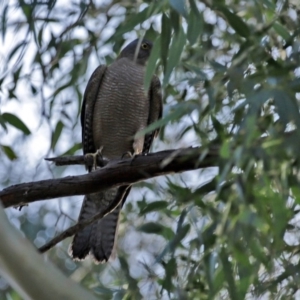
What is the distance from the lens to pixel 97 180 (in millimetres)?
2639

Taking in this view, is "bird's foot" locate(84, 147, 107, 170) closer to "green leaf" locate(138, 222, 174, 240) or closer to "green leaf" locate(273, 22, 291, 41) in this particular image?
"green leaf" locate(138, 222, 174, 240)

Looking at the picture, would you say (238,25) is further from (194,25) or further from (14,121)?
(14,121)

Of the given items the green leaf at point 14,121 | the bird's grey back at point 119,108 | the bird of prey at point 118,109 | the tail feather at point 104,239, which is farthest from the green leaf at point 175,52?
the bird's grey back at point 119,108

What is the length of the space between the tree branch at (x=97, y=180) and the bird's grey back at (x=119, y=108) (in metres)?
1.45

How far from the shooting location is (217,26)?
3023 millimetres

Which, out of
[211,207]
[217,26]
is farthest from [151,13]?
[217,26]

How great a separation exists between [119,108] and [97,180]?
1.53 metres

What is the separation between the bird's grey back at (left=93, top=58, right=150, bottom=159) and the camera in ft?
13.5

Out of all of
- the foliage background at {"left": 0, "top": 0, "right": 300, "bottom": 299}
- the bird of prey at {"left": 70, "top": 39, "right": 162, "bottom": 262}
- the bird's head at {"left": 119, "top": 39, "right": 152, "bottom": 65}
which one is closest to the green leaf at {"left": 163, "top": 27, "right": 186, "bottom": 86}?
the foliage background at {"left": 0, "top": 0, "right": 300, "bottom": 299}

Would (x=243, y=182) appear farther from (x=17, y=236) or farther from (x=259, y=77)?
(x=17, y=236)

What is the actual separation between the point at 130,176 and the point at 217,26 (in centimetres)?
81

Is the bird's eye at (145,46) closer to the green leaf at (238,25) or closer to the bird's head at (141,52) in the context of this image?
the bird's head at (141,52)

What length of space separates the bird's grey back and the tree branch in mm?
1450

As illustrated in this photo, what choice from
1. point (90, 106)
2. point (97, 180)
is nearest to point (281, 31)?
point (97, 180)
